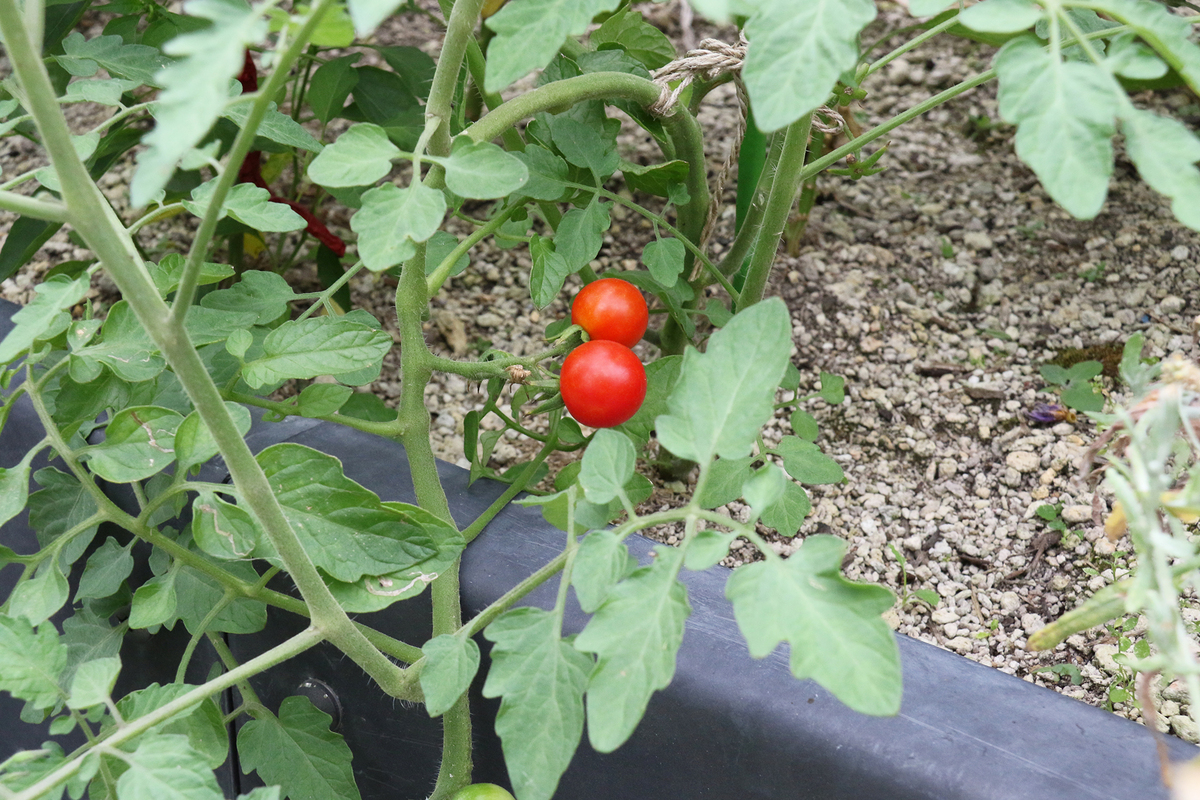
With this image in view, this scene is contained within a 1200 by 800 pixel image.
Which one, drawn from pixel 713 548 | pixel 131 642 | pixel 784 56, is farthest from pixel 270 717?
pixel 784 56

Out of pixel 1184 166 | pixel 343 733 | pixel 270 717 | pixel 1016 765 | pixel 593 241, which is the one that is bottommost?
pixel 343 733

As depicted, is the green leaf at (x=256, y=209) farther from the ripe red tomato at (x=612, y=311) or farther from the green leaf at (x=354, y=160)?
the ripe red tomato at (x=612, y=311)

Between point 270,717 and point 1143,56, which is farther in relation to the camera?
point 270,717

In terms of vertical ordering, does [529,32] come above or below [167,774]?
above

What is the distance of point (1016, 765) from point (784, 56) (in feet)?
1.42

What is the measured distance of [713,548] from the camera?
482mm

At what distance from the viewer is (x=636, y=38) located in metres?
0.94

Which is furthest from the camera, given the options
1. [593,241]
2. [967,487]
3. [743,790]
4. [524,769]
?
[967,487]

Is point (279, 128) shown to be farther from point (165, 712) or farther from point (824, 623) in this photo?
point (824, 623)

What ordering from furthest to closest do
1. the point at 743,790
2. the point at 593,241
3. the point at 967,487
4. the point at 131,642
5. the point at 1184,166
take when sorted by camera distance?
the point at 967,487 < the point at 131,642 < the point at 593,241 < the point at 743,790 < the point at 1184,166

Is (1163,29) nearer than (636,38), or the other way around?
(1163,29)

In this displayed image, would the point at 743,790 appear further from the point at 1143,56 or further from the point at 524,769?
the point at 1143,56

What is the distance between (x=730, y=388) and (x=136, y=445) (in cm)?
41

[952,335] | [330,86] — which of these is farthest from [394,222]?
[952,335]
